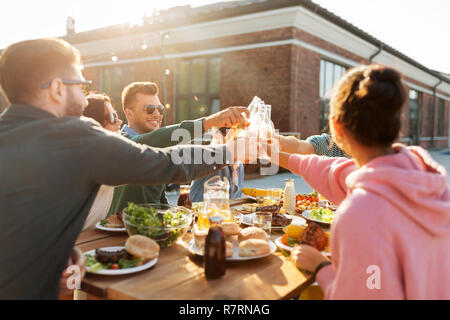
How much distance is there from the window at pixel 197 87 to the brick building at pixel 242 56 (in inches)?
1.6

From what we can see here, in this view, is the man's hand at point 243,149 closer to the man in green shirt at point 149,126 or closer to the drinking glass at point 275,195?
the man in green shirt at point 149,126

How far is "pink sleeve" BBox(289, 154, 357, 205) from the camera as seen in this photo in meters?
2.08

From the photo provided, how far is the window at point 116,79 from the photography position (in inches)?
671

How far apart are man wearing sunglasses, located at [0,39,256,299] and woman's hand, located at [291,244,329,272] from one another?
813mm

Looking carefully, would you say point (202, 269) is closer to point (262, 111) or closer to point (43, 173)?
point (43, 173)

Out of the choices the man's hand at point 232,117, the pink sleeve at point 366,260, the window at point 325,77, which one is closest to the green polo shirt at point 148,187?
the man's hand at point 232,117

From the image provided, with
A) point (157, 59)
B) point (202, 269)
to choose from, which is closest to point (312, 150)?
point (202, 269)

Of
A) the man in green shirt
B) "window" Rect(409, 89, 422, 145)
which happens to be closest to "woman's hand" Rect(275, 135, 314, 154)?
the man in green shirt

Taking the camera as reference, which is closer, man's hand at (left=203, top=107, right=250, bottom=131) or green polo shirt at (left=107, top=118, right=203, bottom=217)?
man's hand at (left=203, top=107, right=250, bottom=131)

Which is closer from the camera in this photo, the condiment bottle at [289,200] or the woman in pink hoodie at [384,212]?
the woman in pink hoodie at [384,212]

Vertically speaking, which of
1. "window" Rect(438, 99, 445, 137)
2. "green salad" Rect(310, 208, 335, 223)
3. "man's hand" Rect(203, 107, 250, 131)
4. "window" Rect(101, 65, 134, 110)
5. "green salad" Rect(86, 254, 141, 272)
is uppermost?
"window" Rect(101, 65, 134, 110)

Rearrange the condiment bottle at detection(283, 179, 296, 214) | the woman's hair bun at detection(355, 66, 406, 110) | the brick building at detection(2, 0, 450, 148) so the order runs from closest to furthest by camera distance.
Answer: the woman's hair bun at detection(355, 66, 406, 110)
the condiment bottle at detection(283, 179, 296, 214)
the brick building at detection(2, 0, 450, 148)

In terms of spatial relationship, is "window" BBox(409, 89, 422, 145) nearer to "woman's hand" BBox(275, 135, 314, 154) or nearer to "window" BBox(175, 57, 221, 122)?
"window" BBox(175, 57, 221, 122)

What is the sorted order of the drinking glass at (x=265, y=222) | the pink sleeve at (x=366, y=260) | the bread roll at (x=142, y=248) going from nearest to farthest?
the pink sleeve at (x=366, y=260) → the bread roll at (x=142, y=248) → the drinking glass at (x=265, y=222)
